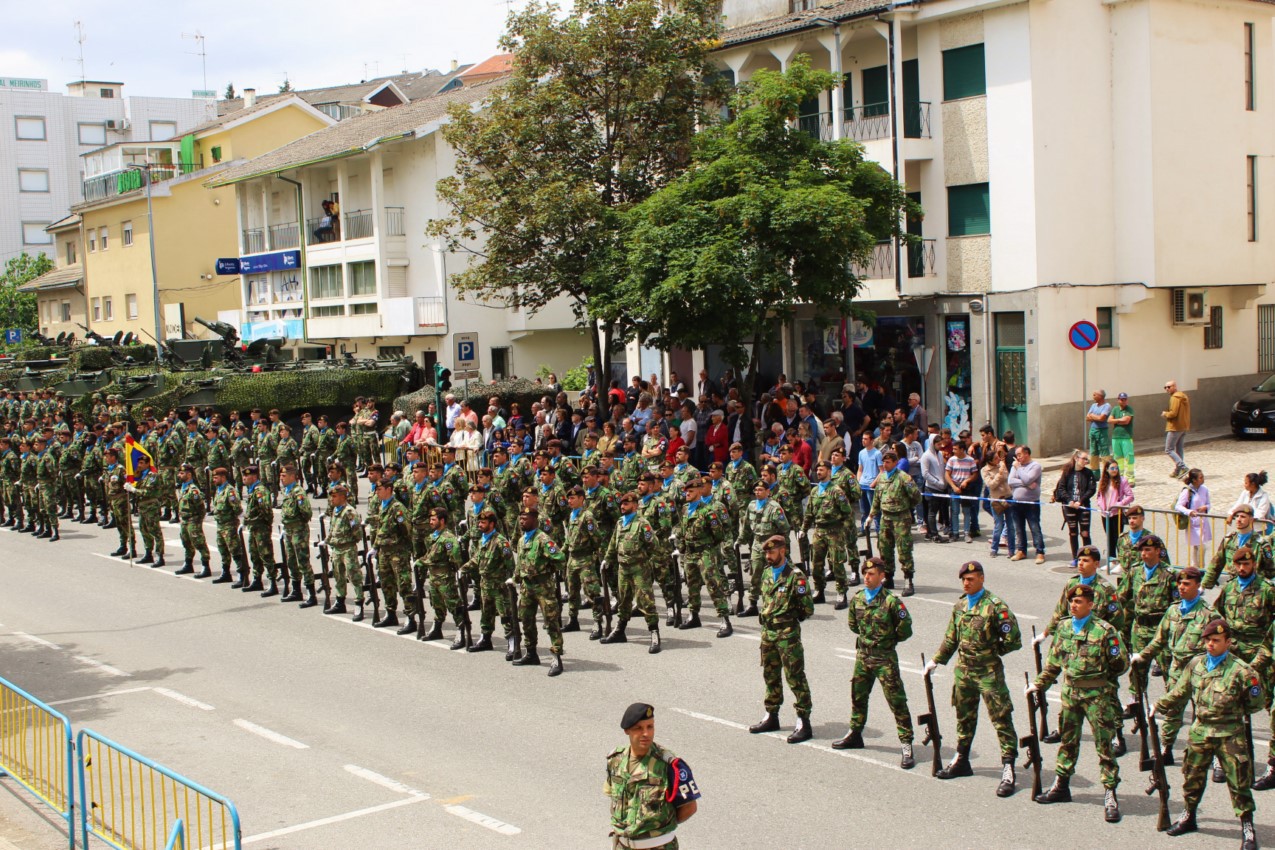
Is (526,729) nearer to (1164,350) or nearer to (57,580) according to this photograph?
(57,580)

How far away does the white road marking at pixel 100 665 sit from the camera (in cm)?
1415

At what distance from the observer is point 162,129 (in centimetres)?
7294

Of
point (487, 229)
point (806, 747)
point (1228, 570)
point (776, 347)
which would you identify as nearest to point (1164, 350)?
point (776, 347)

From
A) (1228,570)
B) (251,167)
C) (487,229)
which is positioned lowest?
(1228,570)

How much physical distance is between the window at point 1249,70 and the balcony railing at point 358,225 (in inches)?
940

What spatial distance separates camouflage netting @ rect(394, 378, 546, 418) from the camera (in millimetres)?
30656

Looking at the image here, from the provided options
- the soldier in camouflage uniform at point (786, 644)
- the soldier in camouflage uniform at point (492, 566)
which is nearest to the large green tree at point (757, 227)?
the soldier in camouflage uniform at point (492, 566)

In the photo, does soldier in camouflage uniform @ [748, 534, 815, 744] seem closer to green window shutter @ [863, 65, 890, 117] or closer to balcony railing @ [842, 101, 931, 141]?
balcony railing @ [842, 101, 931, 141]

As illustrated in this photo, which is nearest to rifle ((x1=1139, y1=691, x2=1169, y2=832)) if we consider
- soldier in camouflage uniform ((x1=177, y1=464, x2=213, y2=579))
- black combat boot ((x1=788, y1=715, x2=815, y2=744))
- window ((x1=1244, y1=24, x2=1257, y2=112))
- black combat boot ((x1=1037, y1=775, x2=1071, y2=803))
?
black combat boot ((x1=1037, y1=775, x2=1071, y2=803))

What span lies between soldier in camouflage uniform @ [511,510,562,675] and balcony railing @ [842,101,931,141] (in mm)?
14547

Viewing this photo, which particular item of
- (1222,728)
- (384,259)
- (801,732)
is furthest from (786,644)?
(384,259)

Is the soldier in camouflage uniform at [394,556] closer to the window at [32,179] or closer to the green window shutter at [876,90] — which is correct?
the green window shutter at [876,90]

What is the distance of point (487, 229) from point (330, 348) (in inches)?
685

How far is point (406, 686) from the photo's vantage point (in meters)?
13.1
